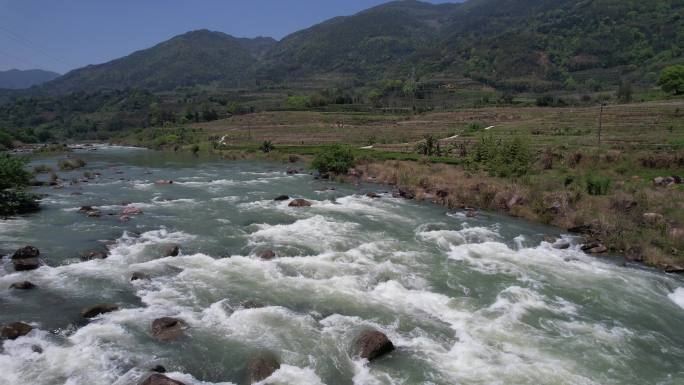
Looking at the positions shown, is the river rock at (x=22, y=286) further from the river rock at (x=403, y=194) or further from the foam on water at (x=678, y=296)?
the river rock at (x=403, y=194)

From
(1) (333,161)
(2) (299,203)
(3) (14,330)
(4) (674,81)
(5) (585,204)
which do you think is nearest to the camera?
(3) (14,330)

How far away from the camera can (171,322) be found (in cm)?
1524

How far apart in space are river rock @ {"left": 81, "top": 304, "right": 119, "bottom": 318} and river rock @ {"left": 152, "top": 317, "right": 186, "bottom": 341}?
7.60 ft

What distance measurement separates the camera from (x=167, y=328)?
15039mm

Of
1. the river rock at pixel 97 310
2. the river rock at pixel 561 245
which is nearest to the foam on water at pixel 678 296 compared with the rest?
the river rock at pixel 561 245

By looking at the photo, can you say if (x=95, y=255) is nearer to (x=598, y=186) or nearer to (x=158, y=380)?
(x=158, y=380)

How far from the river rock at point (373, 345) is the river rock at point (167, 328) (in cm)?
619

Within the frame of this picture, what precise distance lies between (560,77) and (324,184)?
18714cm

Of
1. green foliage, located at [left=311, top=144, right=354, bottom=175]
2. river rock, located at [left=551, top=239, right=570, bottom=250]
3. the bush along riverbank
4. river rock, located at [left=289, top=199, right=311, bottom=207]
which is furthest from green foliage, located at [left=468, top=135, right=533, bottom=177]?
river rock, located at [left=289, top=199, right=311, bottom=207]

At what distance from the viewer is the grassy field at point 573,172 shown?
89.3ft

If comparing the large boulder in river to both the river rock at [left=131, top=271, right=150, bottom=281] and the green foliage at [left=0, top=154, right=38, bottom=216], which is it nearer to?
the river rock at [left=131, top=271, right=150, bottom=281]

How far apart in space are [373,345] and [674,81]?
11200cm

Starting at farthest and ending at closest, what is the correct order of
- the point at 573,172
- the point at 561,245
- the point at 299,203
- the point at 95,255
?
1. the point at 573,172
2. the point at 299,203
3. the point at 561,245
4. the point at 95,255

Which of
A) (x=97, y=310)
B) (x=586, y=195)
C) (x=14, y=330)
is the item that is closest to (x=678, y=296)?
(x=586, y=195)
